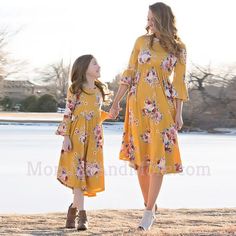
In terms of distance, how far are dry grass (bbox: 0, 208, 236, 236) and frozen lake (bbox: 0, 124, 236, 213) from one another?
542 millimetres

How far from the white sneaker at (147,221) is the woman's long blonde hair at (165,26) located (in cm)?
103

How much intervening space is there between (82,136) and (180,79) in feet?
2.48

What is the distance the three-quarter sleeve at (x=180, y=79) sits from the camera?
3.92 m

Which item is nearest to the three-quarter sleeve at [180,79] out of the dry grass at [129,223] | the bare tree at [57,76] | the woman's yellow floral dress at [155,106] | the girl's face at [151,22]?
the woman's yellow floral dress at [155,106]

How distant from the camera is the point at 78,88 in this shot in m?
4.12

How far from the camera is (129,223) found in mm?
4133

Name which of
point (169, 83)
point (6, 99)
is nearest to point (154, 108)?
point (169, 83)

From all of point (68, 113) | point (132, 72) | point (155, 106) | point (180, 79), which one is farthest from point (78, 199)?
point (180, 79)

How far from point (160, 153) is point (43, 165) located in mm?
4326

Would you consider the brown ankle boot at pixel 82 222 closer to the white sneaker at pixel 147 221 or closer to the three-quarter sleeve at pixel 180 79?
the white sneaker at pixel 147 221

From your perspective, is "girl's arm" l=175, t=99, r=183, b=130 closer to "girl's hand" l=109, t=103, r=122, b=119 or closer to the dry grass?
"girl's hand" l=109, t=103, r=122, b=119

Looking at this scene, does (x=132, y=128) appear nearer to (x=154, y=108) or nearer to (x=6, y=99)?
(x=154, y=108)

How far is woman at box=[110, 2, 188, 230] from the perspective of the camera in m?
3.89

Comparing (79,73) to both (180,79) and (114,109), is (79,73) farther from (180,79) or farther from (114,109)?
(180,79)
